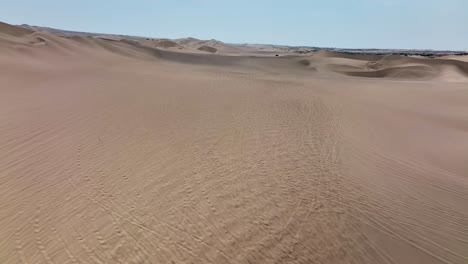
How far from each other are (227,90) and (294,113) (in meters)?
2.98

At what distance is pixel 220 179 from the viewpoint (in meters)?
4.69

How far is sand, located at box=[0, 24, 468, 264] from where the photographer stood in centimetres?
354

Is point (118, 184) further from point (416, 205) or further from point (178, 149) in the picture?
point (416, 205)

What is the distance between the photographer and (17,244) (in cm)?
339

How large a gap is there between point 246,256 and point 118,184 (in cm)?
176

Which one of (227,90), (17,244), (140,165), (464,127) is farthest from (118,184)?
(464,127)

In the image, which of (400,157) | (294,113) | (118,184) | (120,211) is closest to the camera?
(120,211)

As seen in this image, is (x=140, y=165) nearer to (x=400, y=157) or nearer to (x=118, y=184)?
(x=118, y=184)

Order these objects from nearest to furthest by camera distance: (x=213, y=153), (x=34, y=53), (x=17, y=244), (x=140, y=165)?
(x=17, y=244) → (x=140, y=165) → (x=213, y=153) → (x=34, y=53)

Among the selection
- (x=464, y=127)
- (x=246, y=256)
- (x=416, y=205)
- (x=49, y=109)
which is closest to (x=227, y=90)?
(x=49, y=109)

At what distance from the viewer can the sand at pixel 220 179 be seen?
11.6ft

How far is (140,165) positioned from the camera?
199 inches

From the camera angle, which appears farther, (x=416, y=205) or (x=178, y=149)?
(x=178, y=149)

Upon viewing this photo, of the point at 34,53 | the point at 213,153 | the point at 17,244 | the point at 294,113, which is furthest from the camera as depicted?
the point at 34,53
